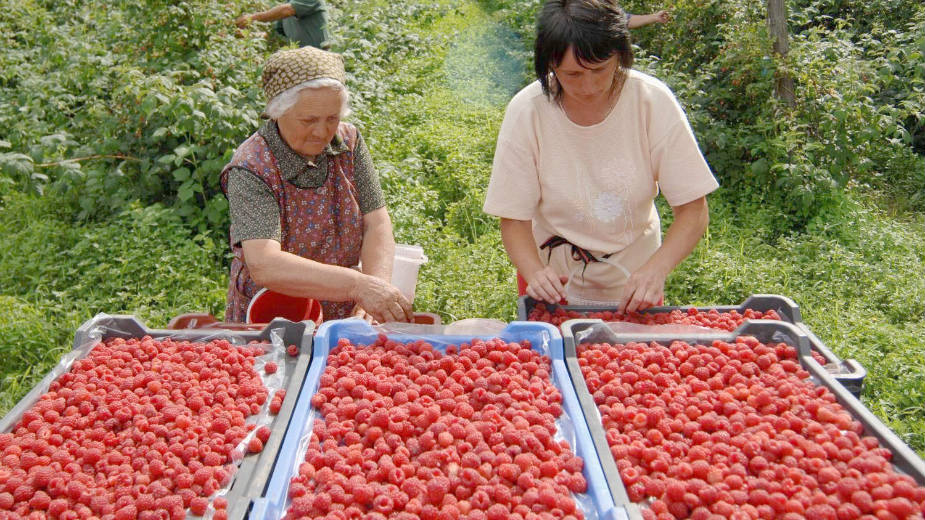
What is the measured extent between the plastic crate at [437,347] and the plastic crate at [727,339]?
3 centimetres

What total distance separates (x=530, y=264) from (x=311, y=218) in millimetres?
916

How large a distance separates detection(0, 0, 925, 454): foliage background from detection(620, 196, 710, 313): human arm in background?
5.33 ft

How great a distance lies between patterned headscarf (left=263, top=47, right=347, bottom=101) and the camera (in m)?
2.58

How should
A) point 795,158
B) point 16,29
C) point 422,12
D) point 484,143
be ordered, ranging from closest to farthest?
point 795,158 → point 484,143 → point 16,29 → point 422,12

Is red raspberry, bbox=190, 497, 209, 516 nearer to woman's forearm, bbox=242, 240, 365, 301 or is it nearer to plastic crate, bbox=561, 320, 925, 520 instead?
plastic crate, bbox=561, 320, 925, 520

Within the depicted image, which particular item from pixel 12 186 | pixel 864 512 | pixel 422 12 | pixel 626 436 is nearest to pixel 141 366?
pixel 626 436

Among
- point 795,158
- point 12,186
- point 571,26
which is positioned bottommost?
point 12,186

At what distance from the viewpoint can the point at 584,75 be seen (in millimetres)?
2367

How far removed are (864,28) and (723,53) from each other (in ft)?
7.24

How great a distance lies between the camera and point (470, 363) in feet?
7.09

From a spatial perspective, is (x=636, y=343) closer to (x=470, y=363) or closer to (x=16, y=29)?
(x=470, y=363)

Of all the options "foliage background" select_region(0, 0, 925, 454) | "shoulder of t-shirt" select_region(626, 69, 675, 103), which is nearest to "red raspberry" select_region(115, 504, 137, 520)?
"shoulder of t-shirt" select_region(626, 69, 675, 103)

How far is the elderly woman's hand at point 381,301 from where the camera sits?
2.54m

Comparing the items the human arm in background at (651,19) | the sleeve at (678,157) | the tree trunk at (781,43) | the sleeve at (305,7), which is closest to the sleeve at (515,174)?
the sleeve at (678,157)
